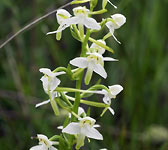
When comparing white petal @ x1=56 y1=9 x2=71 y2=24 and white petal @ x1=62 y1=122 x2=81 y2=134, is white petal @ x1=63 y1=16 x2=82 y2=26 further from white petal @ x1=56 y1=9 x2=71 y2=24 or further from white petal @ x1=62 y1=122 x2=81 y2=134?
white petal @ x1=62 y1=122 x2=81 y2=134

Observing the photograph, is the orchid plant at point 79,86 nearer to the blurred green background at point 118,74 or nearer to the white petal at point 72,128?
the white petal at point 72,128

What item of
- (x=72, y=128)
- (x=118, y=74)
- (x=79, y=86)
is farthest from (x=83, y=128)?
(x=118, y=74)

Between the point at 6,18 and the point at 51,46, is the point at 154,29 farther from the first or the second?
the point at 6,18

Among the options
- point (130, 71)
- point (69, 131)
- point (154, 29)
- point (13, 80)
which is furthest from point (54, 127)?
point (69, 131)

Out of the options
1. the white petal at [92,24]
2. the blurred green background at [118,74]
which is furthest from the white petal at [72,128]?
the blurred green background at [118,74]

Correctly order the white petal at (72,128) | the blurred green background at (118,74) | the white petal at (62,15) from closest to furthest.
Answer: the white petal at (72,128)
the white petal at (62,15)
the blurred green background at (118,74)

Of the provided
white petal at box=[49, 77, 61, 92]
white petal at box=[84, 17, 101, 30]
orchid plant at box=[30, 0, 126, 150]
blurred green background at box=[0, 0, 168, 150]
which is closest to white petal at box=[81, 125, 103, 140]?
orchid plant at box=[30, 0, 126, 150]
